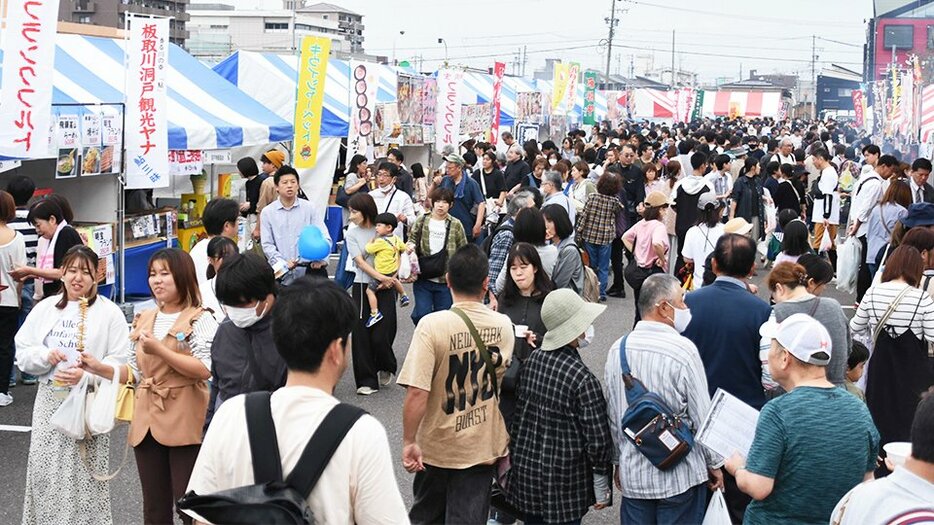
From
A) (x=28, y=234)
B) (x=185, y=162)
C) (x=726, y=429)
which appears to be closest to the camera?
(x=726, y=429)

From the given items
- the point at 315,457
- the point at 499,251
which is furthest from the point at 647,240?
the point at 315,457

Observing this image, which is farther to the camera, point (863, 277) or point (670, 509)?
point (863, 277)

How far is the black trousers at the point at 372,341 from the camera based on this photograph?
808cm

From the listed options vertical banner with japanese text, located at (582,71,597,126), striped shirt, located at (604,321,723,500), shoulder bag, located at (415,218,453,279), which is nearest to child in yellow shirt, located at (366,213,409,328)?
shoulder bag, located at (415,218,453,279)

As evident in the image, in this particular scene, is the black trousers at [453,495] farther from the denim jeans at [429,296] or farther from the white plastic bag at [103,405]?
the denim jeans at [429,296]

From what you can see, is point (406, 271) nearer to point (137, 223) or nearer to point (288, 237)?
point (288, 237)

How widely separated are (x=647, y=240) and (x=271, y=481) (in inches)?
278

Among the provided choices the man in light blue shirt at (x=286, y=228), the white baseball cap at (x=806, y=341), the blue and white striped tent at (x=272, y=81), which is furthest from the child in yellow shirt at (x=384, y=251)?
the blue and white striped tent at (x=272, y=81)

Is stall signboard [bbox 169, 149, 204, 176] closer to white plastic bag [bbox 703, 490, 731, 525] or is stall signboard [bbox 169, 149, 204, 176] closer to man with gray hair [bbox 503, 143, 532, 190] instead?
man with gray hair [bbox 503, 143, 532, 190]

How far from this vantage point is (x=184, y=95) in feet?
40.0

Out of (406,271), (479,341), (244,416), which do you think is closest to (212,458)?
(244,416)

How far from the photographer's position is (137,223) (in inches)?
433

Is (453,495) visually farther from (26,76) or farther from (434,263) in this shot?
(26,76)

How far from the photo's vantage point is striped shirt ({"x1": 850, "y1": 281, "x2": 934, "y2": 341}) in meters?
5.66
